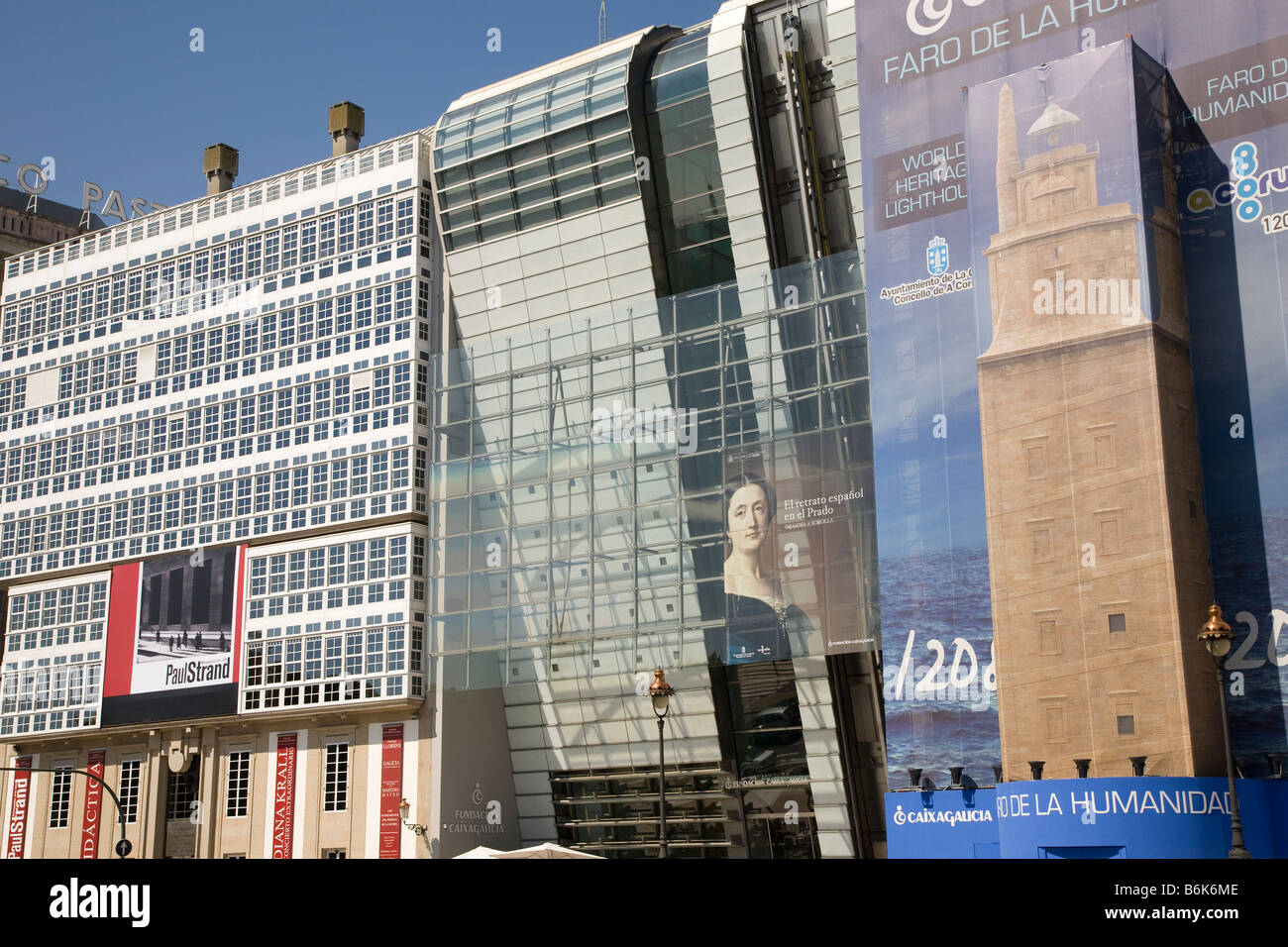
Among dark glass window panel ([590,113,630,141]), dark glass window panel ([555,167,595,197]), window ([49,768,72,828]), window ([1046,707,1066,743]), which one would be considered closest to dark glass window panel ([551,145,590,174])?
dark glass window panel ([555,167,595,197])

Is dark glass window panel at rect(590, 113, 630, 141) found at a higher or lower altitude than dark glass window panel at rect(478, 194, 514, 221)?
higher

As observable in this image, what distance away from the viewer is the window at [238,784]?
5441 centimetres

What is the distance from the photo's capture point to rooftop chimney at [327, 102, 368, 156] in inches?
2388

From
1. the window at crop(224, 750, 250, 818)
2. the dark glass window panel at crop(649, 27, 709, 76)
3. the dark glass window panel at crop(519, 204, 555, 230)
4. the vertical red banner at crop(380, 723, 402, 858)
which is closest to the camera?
the dark glass window panel at crop(649, 27, 709, 76)

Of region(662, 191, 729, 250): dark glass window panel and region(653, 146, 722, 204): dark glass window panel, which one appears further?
region(662, 191, 729, 250): dark glass window panel

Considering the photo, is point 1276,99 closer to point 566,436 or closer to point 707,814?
point 566,436

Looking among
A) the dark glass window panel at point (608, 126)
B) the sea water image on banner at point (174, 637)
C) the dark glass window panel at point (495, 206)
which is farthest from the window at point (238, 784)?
the dark glass window panel at point (608, 126)

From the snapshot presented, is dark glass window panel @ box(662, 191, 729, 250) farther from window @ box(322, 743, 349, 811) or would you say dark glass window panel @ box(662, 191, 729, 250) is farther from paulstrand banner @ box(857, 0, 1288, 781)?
window @ box(322, 743, 349, 811)

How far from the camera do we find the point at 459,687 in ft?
159

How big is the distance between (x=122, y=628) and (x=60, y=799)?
7786 millimetres

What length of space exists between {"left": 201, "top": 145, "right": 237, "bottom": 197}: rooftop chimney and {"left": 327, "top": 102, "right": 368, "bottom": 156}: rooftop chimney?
279 inches

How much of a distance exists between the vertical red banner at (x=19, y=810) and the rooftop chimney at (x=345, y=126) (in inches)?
1157

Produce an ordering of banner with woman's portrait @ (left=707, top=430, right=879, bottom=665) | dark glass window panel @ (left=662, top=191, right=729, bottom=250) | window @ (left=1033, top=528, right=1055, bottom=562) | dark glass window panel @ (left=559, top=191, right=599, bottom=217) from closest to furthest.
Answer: window @ (left=1033, top=528, right=1055, bottom=562) < banner with woman's portrait @ (left=707, top=430, right=879, bottom=665) < dark glass window panel @ (left=662, top=191, right=729, bottom=250) < dark glass window panel @ (left=559, top=191, right=599, bottom=217)
